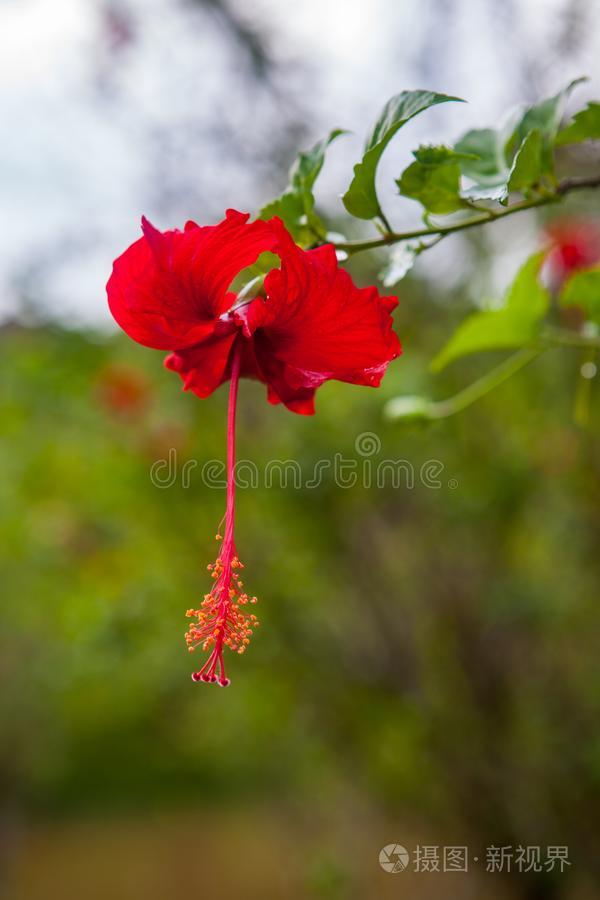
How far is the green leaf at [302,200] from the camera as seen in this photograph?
2.05ft

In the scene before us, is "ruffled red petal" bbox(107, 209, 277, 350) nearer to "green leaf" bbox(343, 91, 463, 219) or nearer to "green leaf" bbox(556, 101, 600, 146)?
"green leaf" bbox(343, 91, 463, 219)

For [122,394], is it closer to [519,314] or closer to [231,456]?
[519,314]

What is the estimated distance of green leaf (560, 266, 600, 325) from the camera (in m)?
0.79

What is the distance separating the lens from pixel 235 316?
597 millimetres

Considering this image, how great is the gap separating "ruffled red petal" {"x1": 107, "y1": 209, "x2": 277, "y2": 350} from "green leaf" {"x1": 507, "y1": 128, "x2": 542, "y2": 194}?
19cm

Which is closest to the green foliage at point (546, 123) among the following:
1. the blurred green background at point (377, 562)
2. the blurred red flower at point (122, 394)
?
the blurred green background at point (377, 562)

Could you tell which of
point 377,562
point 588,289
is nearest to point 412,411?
point 588,289

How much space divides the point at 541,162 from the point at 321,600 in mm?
2288

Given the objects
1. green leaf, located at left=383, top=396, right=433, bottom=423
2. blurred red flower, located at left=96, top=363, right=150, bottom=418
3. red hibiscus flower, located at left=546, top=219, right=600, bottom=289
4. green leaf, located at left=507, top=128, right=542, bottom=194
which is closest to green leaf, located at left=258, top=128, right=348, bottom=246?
green leaf, located at left=507, top=128, right=542, bottom=194

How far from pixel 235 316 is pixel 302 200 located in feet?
0.38

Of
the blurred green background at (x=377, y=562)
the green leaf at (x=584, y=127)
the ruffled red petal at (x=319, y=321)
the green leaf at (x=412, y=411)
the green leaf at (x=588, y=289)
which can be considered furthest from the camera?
the blurred green background at (x=377, y=562)

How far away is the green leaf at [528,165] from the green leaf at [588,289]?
18 cm

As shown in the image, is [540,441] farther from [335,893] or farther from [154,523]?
[335,893]

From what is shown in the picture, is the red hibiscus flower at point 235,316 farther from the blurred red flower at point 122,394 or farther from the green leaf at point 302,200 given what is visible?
the blurred red flower at point 122,394
